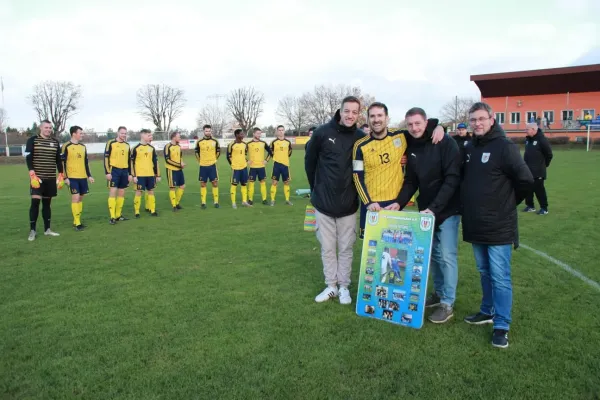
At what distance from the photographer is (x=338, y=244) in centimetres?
485

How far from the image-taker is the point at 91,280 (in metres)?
5.52

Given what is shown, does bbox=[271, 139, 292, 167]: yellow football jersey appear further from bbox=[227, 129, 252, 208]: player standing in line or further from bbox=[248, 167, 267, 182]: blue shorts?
bbox=[227, 129, 252, 208]: player standing in line

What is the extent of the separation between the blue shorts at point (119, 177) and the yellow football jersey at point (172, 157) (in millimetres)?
1563

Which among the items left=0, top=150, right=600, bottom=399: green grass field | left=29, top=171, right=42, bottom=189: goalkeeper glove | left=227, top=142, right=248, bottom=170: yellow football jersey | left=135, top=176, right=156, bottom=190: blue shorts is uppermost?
left=227, top=142, right=248, bottom=170: yellow football jersey

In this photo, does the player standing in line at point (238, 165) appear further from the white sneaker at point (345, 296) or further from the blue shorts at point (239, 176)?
the white sneaker at point (345, 296)

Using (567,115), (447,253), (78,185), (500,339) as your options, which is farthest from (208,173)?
(567,115)

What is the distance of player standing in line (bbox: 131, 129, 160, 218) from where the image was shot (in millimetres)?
10812

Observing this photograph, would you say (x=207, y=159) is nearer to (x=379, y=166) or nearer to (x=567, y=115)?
(x=379, y=166)

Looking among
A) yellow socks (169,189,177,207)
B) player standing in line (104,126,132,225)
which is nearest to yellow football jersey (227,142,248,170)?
yellow socks (169,189,177,207)

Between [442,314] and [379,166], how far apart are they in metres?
1.56

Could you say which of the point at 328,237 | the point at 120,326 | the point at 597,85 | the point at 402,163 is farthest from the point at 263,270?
the point at 597,85

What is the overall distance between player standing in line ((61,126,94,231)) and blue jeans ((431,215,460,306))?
7647 millimetres

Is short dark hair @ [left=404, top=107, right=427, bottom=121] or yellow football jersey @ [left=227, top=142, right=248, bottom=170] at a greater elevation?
short dark hair @ [left=404, top=107, right=427, bottom=121]

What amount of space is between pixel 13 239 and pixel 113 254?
2732mm
